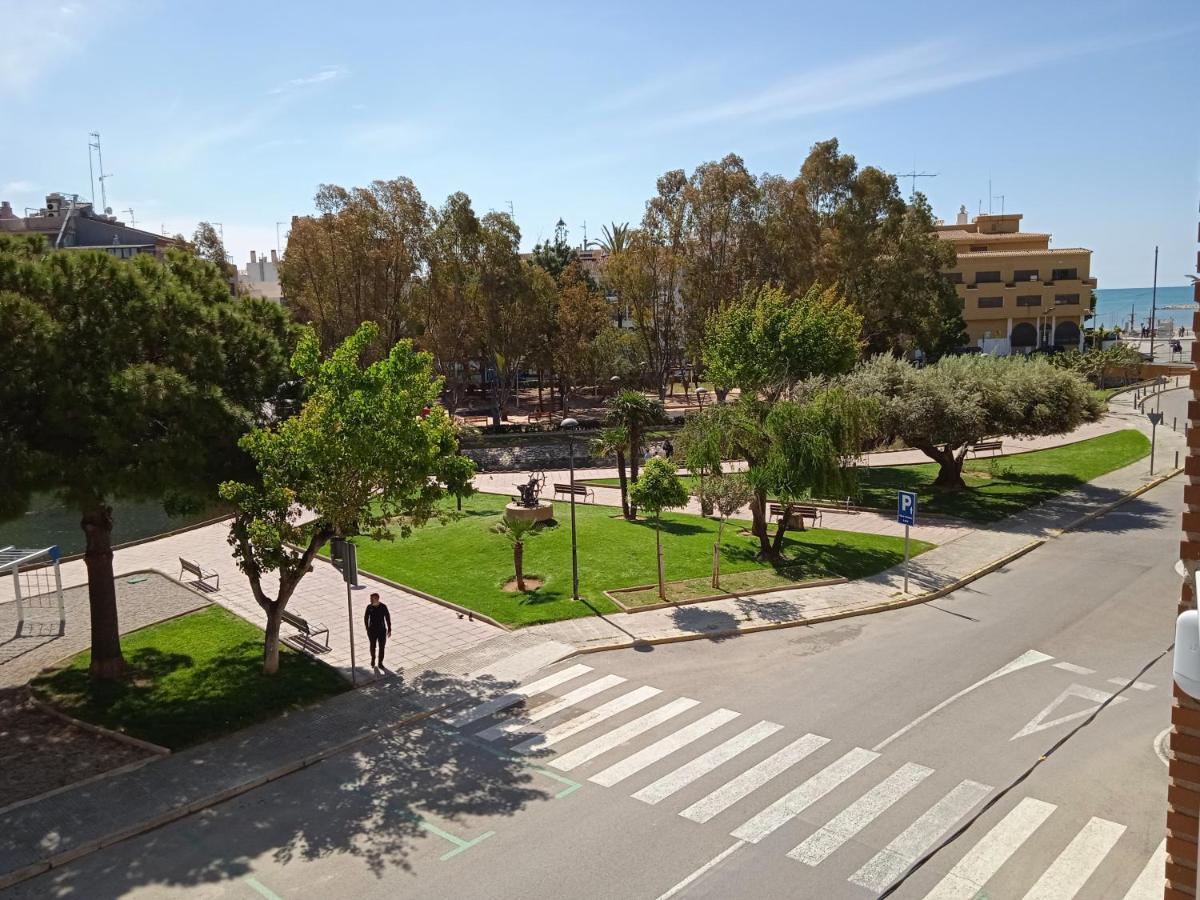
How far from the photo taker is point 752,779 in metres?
12.3

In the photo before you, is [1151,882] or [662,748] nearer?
[1151,882]

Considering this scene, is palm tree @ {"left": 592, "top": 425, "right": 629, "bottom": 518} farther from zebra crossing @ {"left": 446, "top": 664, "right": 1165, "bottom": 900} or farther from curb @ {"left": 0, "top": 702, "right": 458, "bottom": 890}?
curb @ {"left": 0, "top": 702, "right": 458, "bottom": 890}

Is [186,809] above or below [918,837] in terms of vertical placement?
below

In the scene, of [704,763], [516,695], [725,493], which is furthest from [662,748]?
[725,493]

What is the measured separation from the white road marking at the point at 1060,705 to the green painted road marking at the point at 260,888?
10.7 m

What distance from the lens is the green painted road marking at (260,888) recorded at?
1005 cm

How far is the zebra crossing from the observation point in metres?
10.3

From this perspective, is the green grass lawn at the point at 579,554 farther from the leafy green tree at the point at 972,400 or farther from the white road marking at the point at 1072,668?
the white road marking at the point at 1072,668

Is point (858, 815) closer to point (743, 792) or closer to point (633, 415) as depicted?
point (743, 792)

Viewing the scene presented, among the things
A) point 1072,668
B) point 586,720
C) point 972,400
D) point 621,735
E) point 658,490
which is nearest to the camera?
point 621,735

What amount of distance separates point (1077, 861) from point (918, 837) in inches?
70.2

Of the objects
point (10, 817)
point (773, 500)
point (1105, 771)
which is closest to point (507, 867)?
point (10, 817)

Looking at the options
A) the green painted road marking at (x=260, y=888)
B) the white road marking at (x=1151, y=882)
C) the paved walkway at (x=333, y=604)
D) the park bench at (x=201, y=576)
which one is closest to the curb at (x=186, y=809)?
the green painted road marking at (x=260, y=888)

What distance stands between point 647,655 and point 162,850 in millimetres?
9042
